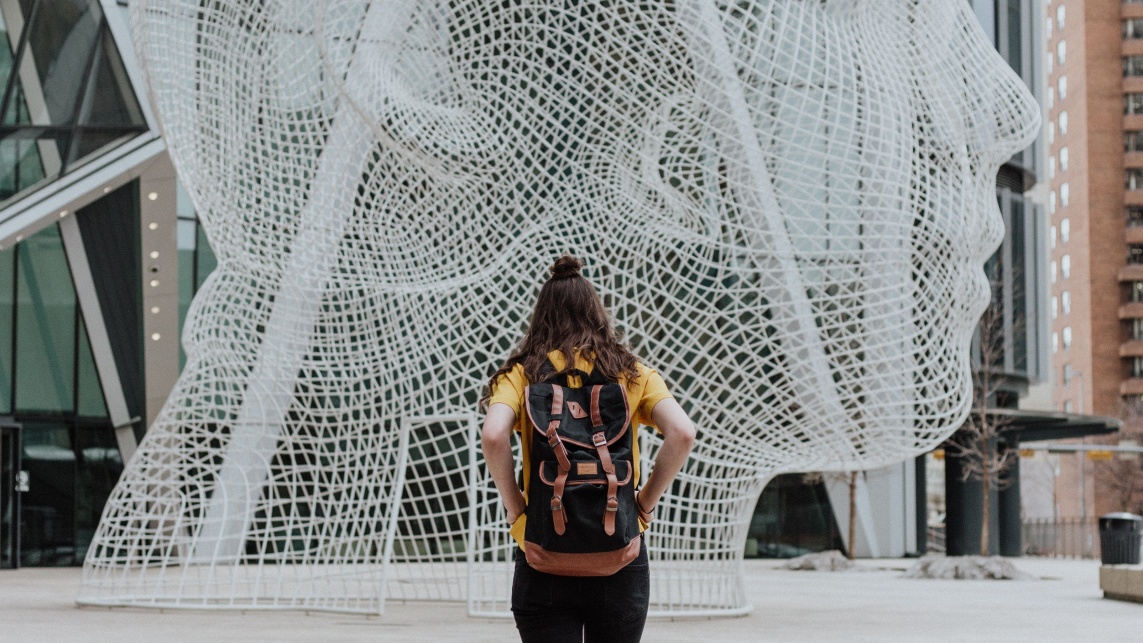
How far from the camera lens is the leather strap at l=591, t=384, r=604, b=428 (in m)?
3.34

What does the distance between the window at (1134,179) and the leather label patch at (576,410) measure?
82.9 meters

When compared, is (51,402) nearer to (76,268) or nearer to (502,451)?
(76,268)

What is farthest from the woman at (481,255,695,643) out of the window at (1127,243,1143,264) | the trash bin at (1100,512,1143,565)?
the window at (1127,243,1143,264)

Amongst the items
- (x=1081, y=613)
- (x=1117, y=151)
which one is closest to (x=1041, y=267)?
(x=1081, y=613)

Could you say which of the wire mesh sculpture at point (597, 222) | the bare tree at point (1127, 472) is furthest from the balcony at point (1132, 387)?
the wire mesh sculpture at point (597, 222)

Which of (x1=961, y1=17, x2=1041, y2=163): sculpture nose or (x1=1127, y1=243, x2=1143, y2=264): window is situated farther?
(x1=1127, y1=243, x2=1143, y2=264): window

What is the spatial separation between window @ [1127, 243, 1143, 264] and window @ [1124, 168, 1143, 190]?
11.1 ft

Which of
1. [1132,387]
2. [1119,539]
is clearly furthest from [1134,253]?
[1119,539]

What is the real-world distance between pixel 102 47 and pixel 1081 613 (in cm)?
1619

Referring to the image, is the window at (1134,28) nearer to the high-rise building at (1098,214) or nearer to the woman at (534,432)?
the high-rise building at (1098,214)

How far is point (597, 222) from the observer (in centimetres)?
1166

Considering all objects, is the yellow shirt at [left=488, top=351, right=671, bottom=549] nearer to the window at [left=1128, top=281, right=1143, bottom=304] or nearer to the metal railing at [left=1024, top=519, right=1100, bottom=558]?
the metal railing at [left=1024, top=519, right=1100, bottom=558]

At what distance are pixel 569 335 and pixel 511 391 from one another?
217 mm

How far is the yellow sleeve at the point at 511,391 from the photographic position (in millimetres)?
3439
